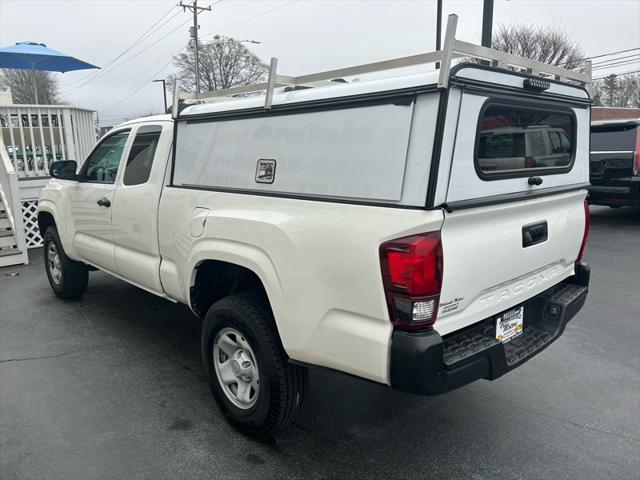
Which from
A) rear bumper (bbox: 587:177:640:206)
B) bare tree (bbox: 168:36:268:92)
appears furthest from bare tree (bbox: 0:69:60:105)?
rear bumper (bbox: 587:177:640:206)

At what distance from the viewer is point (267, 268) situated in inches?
111

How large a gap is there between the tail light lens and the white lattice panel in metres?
8.33

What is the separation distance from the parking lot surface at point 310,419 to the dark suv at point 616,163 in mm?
5485

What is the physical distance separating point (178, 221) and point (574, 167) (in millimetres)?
2683

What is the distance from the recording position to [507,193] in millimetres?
2746

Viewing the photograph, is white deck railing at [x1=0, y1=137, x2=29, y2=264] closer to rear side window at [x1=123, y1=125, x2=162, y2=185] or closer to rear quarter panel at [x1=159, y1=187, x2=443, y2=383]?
rear side window at [x1=123, y1=125, x2=162, y2=185]

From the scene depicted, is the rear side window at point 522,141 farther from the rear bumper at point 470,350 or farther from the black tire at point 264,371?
the black tire at point 264,371

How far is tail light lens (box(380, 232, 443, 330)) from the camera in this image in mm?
2287

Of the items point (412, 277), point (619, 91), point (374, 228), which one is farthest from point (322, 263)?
point (619, 91)

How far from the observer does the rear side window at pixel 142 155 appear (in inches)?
162

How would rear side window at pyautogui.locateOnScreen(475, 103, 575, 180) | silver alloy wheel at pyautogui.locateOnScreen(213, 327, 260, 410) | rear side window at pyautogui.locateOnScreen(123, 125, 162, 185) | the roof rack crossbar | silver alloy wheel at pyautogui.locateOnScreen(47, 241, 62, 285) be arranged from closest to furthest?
the roof rack crossbar < rear side window at pyautogui.locateOnScreen(475, 103, 575, 180) < silver alloy wheel at pyautogui.locateOnScreen(213, 327, 260, 410) < rear side window at pyautogui.locateOnScreen(123, 125, 162, 185) < silver alloy wheel at pyautogui.locateOnScreen(47, 241, 62, 285)

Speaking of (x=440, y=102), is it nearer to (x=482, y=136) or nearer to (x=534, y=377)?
(x=482, y=136)

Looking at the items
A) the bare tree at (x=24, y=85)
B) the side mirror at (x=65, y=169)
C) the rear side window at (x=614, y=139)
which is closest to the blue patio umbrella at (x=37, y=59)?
the side mirror at (x=65, y=169)

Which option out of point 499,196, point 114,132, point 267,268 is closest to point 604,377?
point 499,196
